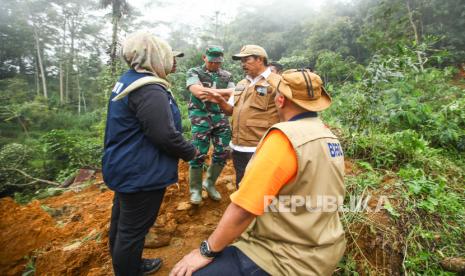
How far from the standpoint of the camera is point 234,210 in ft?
4.11

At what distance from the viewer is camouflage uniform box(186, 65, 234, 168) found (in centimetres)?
316

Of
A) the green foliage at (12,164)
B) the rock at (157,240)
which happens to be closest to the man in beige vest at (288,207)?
the rock at (157,240)

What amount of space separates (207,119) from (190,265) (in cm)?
201

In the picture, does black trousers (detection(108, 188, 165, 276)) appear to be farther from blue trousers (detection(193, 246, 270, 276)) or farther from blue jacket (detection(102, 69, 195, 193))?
blue trousers (detection(193, 246, 270, 276))

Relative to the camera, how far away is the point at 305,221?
1312 millimetres

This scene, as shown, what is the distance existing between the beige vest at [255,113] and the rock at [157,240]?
1.19m

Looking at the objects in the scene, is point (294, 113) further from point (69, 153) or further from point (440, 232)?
point (69, 153)

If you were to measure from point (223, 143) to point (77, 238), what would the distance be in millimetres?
1848

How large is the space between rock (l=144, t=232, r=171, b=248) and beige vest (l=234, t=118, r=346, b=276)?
5.28ft

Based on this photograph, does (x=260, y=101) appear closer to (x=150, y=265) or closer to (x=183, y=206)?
(x=183, y=206)

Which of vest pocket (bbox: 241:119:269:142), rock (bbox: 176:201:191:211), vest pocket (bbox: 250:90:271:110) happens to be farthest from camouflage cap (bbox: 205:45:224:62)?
rock (bbox: 176:201:191:211)

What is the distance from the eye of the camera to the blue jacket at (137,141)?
1696 millimetres

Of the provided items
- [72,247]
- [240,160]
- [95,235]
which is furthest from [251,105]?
[72,247]

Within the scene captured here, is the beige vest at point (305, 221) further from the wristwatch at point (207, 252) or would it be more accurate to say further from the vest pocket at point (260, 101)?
the vest pocket at point (260, 101)
